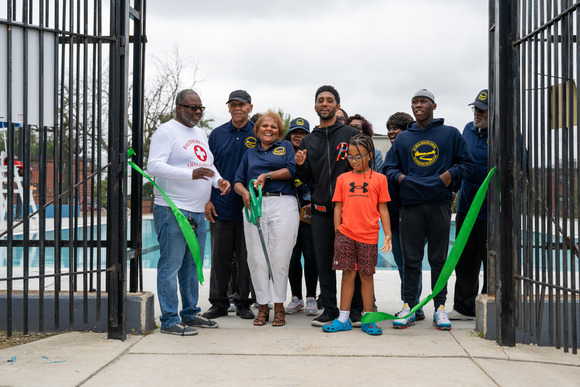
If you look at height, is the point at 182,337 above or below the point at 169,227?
below

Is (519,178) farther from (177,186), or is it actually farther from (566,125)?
(177,186)

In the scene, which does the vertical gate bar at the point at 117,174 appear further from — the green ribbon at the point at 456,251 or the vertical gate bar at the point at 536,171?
the vertical gate bar at the point at 536,171

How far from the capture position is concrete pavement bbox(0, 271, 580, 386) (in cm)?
346

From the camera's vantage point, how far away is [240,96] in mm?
5406

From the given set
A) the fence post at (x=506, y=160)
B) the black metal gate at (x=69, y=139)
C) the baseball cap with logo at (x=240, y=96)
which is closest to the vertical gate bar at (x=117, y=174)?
the black metal gate at (x=69, y=139)

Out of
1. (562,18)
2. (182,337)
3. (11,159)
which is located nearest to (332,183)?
(182,337)

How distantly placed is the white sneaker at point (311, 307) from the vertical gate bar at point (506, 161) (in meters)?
1.86

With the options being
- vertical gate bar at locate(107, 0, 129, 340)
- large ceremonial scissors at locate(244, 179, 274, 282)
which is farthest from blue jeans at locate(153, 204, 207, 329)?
large ceremonial scissors at locate(244, 179, 274, 282)

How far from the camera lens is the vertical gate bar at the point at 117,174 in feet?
14.3

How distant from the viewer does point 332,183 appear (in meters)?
5.07

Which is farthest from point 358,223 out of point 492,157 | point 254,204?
point 492,157

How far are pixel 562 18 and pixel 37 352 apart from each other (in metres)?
4.22

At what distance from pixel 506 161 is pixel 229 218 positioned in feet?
8.11

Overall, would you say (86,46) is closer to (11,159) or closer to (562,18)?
(11,159)
